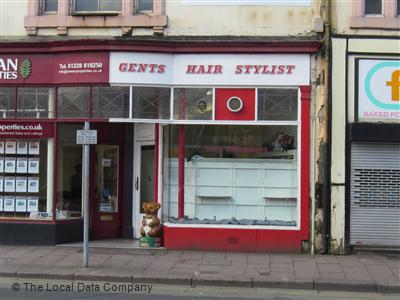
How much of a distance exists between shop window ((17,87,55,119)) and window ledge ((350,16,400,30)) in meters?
6.42

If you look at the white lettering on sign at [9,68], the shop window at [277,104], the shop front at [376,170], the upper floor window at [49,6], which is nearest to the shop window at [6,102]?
the white lettering on sign at [9,68]

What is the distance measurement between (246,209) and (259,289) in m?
3.30

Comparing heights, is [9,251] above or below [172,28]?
below

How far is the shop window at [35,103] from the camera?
12.2 meters

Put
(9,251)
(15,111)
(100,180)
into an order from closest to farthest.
Answer: 1. (9,251)
2. (15,111)
3. (100,180)

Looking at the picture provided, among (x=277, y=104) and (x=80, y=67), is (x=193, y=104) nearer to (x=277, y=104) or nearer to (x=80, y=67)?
(x=277, y=104)

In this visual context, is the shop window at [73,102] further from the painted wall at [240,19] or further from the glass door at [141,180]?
the painted wall at [240,19]

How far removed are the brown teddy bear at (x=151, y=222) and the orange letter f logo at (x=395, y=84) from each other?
530 centimetres

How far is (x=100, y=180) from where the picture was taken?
1337 cm

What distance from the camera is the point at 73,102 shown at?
39.5 feet

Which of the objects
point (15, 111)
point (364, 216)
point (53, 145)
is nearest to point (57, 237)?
point (53, 145)

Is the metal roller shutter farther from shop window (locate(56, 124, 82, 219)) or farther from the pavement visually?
shop window (locate(56, 124, 82, 219))

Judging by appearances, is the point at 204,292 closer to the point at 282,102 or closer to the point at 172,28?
the point at 282,102

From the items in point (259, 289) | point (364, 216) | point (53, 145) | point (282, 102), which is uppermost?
point (282, 102)
